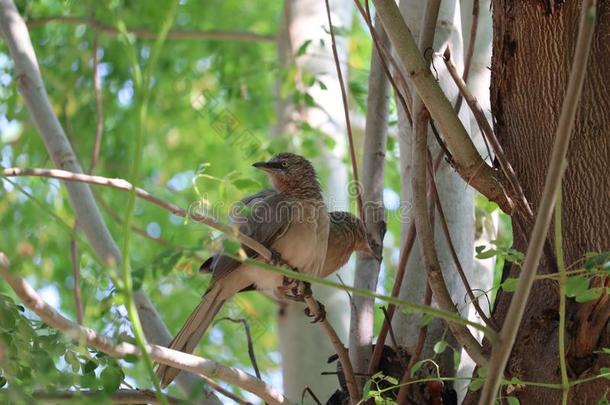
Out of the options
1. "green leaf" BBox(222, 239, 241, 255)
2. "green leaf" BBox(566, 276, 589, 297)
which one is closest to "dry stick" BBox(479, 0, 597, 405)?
"green leaf" BBox(566, 276, 589, 297)

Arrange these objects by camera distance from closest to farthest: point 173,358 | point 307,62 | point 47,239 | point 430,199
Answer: point 173,358, point 430,199, point 307,62, point 47,239

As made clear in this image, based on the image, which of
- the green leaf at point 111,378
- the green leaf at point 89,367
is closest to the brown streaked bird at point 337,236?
the green leaf at point 89,367

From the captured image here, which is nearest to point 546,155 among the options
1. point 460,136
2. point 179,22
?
point 460,136

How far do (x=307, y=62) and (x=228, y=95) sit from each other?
1.56 meters

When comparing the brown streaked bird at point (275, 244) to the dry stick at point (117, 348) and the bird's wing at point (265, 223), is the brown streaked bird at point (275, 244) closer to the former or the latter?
the bird's wing at point (265, 223)

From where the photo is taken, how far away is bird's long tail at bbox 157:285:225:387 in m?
4.49

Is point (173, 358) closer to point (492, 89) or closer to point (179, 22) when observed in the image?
point (492, 89)

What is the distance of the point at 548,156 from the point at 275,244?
2007mm

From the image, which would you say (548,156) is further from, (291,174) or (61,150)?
(61,150)

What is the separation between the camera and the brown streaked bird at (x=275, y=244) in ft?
15.4

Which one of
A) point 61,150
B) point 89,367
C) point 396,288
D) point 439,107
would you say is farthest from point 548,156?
point 61,150

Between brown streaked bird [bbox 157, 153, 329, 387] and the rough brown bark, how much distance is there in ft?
5.36

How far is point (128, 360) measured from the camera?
2666 millimetres

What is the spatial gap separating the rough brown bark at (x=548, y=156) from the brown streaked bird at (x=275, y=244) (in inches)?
64.4
